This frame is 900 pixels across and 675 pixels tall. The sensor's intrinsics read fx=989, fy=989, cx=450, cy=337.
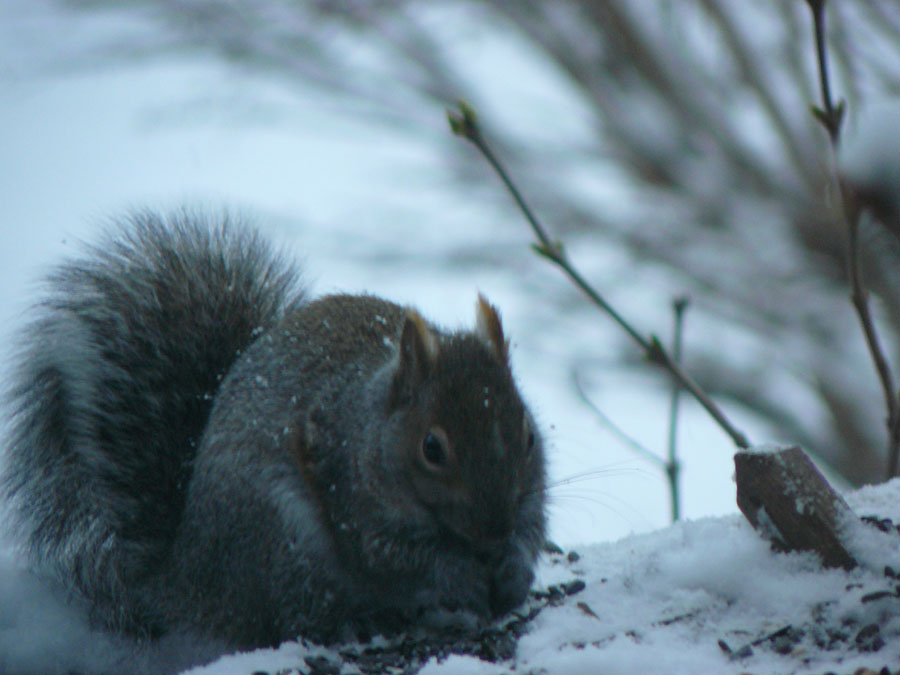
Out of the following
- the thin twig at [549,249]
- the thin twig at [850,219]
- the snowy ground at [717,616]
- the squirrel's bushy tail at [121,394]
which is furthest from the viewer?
the squirrel's bushy tail at [121,394]

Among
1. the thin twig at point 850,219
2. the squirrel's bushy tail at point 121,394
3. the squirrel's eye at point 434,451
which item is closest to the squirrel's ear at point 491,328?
the squirrel's eye at point 434,451

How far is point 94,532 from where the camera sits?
199 cm

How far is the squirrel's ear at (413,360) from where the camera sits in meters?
1.89

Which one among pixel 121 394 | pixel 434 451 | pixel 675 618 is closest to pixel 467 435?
pixel 434 451

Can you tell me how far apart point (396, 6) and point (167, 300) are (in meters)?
4.63

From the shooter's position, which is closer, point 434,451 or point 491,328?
point 434,451

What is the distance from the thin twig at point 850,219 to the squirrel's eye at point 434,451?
72 cm

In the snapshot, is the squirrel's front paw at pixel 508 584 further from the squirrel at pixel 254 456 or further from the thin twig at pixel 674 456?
the thin twig at pixel 674 456

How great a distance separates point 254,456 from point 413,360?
0.36 m

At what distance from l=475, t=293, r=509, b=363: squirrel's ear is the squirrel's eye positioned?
0.27m

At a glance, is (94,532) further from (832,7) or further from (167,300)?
(832,7)

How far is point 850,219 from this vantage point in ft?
3.27

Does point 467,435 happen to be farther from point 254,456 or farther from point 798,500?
point 798,500

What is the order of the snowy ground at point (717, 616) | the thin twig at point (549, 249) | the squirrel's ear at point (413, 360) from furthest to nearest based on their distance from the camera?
the squirrel's ear at point (413, 360), the thin twig at point (549, 249), the snowy ground at point (717, 616)
